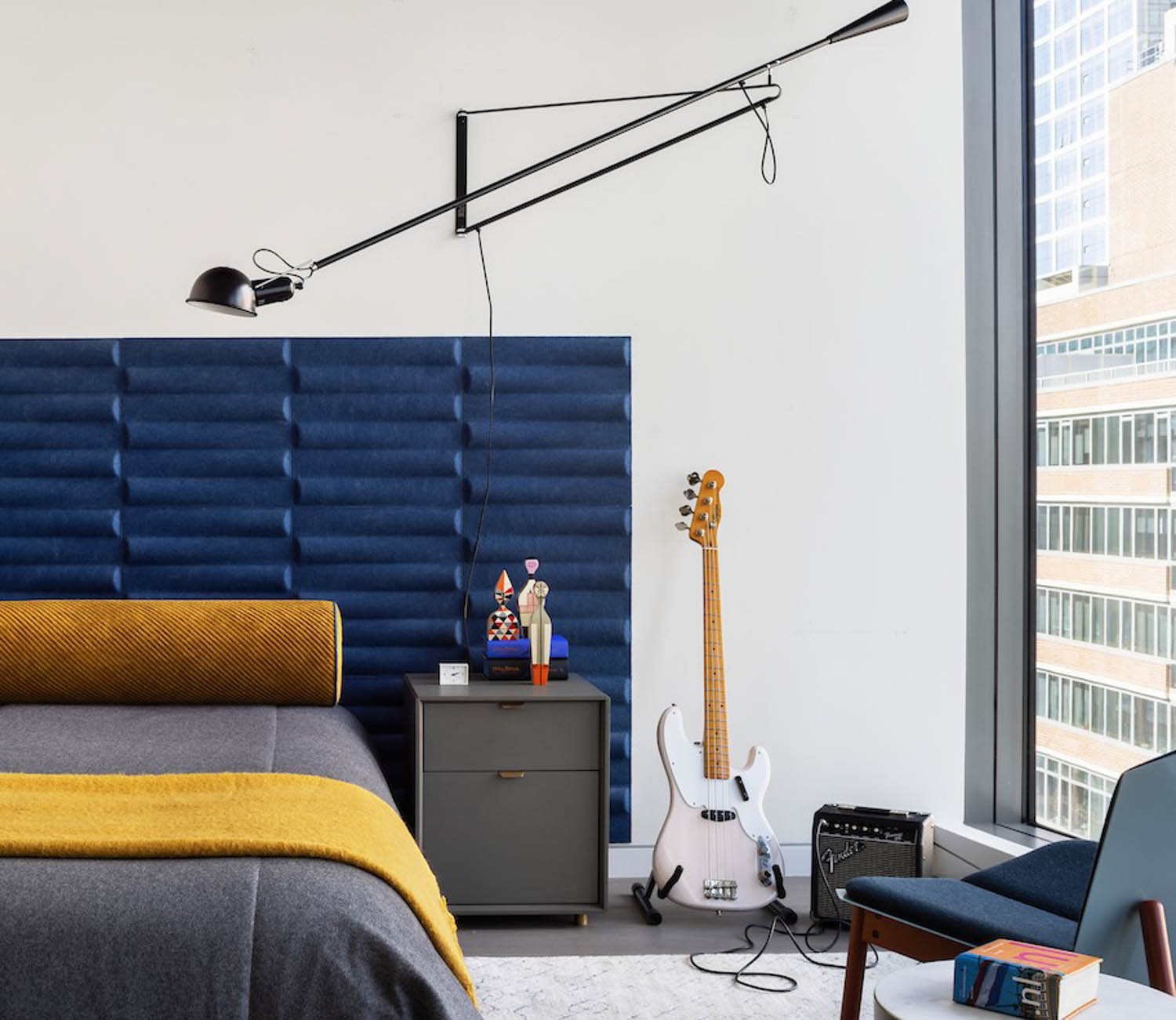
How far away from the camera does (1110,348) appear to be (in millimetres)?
3107

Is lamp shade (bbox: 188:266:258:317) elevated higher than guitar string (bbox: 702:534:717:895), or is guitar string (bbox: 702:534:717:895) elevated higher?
lamp shade (bbox: 188:266:258:317)

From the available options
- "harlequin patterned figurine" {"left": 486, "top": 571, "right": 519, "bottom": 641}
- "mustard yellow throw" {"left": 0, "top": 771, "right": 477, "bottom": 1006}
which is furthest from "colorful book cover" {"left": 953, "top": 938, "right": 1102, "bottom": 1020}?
"harlequin patterned figurine" {"left": 486, "top": 571, "right": 519, "bottom": 641}

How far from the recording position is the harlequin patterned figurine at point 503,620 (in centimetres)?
331

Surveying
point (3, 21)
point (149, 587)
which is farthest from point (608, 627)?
point (3, 21)

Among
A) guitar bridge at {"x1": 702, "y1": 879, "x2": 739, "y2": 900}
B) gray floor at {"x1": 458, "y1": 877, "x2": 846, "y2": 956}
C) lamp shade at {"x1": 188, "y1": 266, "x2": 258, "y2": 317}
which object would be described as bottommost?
gray floor at {"x1": 458, "y1": 877, "x2": 846, "y2": 956}

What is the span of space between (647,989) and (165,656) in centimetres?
140

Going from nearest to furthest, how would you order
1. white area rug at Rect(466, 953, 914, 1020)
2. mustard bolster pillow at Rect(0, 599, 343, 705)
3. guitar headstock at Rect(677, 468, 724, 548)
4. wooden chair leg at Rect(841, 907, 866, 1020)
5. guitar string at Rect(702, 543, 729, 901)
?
wooden chair leg at Rect(841, 907, 866, 1020) < white area rug at Rect(466, 953, 914, 1020) < mustard bolster pillow at Rect(0, 599, 343, 705) < guitar string at Rect(702, 543, 729, 901) < guitar headstock at Rect(677, 468, 724, 548)

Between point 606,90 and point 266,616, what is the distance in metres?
1.78

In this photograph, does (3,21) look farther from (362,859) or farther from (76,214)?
(362,859)

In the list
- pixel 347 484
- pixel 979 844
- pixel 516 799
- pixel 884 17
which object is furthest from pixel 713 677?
pixel 884 17

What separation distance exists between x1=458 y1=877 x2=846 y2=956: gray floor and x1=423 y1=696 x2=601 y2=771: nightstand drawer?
1.34 ft

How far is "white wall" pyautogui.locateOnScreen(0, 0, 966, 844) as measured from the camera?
3504 millimetres

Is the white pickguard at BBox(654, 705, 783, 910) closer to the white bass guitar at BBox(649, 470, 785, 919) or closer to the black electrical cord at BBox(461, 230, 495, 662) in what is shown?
the white bass guitar at BBox(649, 470, 785, 919)

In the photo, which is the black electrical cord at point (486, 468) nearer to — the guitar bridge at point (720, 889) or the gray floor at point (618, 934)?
the gray floor at point (618, 934)
